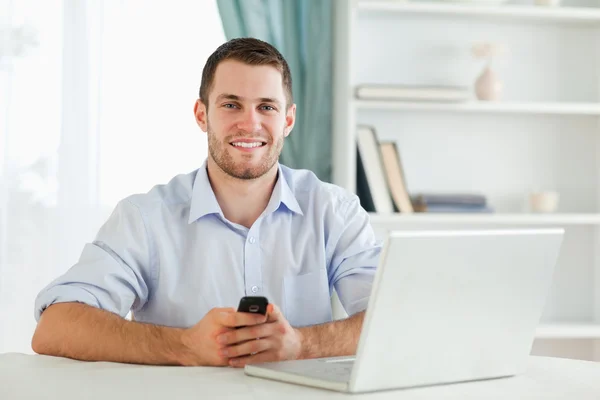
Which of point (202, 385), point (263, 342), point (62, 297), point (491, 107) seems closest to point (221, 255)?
point (62, 297)

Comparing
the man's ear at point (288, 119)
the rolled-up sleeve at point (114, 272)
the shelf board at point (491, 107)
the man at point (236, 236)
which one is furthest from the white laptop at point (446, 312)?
the shelf board at point (491, 107)

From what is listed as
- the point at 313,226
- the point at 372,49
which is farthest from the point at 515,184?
the point at 313,226

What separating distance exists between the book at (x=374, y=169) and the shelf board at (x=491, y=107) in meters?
0.11

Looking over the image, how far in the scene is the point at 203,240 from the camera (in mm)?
1943

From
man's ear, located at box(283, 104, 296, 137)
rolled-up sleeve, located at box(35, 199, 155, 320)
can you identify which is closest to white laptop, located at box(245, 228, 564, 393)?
rolled-up sleeve, located at box(35, 199, 155, 320)

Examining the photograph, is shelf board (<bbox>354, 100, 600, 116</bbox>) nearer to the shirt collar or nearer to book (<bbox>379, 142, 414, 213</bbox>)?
book (<bbox>379, 142, 414, 213</bbox>)

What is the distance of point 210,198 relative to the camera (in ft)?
6.40

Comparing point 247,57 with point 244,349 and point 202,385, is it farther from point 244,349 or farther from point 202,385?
point 202,385

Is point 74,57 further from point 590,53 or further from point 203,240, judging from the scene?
point 590,53

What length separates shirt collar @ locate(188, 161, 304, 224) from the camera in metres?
1.94

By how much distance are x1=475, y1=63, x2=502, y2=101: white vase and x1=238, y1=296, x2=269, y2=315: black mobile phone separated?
1.95 m

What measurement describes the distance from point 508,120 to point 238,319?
2.16 metres

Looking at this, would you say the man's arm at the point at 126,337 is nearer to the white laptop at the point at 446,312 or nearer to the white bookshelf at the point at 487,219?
the white laptop at the point at 446,312

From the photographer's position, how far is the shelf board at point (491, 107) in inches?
119
